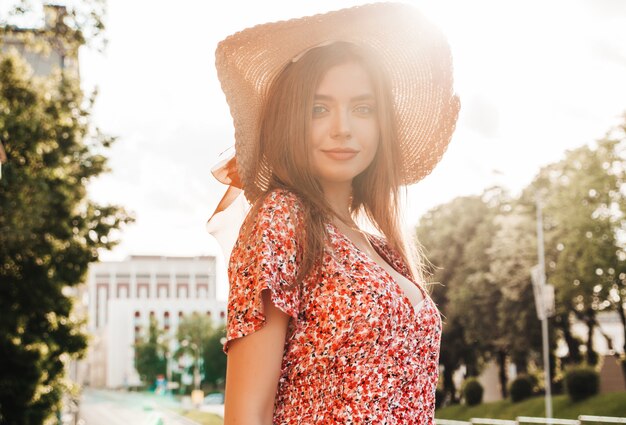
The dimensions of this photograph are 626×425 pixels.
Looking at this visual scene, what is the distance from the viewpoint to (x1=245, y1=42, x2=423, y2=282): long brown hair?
219cm

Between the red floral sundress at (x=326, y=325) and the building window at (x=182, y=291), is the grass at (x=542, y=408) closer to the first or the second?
the red floral sundress at (x=326, y=325)

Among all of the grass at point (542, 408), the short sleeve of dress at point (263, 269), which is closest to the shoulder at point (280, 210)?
the short sleeve of dress at point (263, 269)

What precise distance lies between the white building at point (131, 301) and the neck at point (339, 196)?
133 metres

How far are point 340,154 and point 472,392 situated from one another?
151 feet

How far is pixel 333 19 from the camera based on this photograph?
2.42 meters

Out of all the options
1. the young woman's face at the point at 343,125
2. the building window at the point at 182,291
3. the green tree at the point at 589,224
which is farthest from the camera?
the building window at the point at 182,291

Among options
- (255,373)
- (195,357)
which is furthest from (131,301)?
(255,373)

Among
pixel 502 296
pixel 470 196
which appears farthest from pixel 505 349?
pixel 470 196

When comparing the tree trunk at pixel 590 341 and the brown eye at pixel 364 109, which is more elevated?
the brown eye at pixel 364 109

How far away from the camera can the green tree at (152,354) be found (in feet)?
359

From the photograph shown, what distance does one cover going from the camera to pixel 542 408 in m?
39.4

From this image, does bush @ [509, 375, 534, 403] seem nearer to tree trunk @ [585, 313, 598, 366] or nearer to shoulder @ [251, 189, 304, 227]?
tree trunk @ [585, 313, 598, 366]

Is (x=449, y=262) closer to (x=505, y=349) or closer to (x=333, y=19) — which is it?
(x=505, y=349)

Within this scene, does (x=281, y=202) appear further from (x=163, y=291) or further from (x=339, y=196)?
(x=163, y=291)
